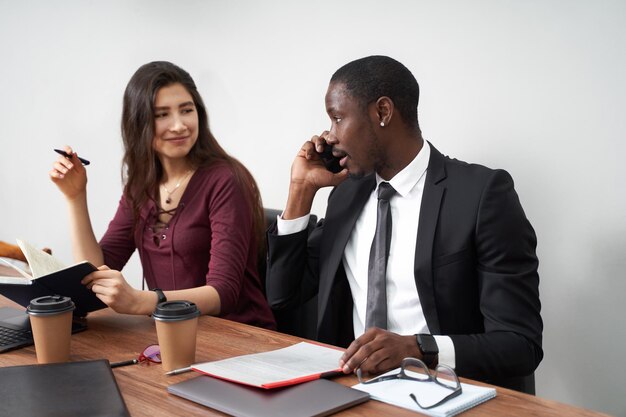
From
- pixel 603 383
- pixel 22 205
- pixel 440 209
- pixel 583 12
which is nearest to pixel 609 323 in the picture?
pixel 603 383

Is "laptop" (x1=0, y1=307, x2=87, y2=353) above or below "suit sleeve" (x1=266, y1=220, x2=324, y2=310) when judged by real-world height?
below

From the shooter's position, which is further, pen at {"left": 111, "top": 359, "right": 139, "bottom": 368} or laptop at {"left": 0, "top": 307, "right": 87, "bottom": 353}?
laptop at {"left": 0, "top": 307, "right": 87, "bottom": 353}

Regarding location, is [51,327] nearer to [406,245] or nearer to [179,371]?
[179,371]

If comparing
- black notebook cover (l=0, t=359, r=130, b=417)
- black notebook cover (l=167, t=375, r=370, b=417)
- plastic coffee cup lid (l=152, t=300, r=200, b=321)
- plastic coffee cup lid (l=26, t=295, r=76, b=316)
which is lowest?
black notebook cover (l=0, t=359, r=130, b=417)

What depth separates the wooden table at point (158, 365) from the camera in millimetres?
1061

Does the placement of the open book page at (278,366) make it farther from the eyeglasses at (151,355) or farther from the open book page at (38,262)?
the open book page at (38,262)

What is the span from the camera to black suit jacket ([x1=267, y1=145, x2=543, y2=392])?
56.3 inches

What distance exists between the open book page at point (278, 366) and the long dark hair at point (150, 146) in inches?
30.9

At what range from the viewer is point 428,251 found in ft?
5.15

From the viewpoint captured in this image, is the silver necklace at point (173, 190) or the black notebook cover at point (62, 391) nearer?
the black notebook cover at point (62, 391)

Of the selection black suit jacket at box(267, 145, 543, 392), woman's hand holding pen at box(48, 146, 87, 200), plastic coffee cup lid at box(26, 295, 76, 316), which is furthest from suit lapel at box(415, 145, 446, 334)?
woman's hand holding pen at box(48, 146, 87, 200)

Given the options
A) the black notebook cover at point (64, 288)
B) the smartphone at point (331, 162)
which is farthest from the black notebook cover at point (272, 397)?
the smartphone at point (331, 162)

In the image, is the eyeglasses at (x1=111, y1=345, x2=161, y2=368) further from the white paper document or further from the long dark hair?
the long dark hair

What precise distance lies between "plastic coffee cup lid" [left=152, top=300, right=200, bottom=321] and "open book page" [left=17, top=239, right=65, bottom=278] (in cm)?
39
